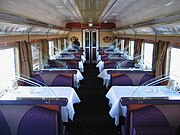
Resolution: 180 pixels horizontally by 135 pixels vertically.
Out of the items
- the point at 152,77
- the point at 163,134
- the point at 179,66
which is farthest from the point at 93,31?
the point at 163,134

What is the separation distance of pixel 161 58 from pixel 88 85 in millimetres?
3503

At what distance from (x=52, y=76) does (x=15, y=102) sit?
9.41 ft

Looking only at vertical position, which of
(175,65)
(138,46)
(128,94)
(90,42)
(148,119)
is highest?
(90,42)

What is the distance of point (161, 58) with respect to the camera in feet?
20.7

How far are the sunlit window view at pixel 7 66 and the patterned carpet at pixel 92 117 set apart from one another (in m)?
1.79

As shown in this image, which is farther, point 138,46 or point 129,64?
point 138,46

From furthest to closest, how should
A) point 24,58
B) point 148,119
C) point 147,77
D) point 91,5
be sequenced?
point 147,77 < point 24,58 < point 91,5 < point 148,119

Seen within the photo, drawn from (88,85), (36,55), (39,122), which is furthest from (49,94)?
(88,85)

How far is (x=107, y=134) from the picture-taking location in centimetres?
462

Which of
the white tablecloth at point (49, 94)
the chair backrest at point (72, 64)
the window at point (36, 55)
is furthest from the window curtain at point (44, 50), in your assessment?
the white tablecloth at point (49, 94)

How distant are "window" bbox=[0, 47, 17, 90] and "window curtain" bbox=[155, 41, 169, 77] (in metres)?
3.95

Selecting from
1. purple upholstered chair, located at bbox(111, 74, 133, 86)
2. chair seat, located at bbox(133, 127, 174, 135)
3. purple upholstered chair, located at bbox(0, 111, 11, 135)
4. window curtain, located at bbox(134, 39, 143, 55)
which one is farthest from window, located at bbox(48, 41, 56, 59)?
chair seat, located at bbox(133, 127, 174, 135)

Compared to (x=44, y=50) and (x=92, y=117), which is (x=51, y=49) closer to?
(x=44, y=50)

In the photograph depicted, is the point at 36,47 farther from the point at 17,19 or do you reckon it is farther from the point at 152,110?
the point at 152,110
